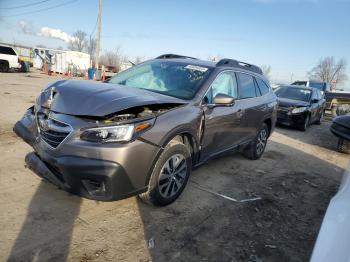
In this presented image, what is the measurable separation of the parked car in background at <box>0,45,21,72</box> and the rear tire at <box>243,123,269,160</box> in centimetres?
2228

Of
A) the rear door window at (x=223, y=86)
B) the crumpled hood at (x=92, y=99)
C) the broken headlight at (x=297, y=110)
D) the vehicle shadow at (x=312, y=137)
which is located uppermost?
the rear door window at (x=223, y=86)

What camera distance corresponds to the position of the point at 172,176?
11.9 ft

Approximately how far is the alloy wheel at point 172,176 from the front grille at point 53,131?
3.65 feet

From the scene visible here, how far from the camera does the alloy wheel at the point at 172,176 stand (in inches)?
137

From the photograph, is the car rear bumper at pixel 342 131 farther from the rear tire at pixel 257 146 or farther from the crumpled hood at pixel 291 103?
the crumpled hood at pixel 291 103

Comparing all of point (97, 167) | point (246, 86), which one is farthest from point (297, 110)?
point (97, 167)

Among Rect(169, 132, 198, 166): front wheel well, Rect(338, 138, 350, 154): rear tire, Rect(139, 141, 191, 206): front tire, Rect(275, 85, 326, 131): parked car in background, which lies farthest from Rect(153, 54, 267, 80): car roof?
Rect(275, 85, 326, 131): parked car in background

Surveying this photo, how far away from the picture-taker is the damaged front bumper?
2797mm

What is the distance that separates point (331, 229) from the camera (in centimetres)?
150

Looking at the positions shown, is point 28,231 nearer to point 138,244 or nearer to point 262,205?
point 138,244

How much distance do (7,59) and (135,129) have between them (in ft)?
77.8

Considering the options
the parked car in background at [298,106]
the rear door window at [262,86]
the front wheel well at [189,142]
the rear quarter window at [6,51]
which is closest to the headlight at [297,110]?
the parked car in background at [298,106]

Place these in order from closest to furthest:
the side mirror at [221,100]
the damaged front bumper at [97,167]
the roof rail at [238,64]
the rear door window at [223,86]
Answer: the damaged front bumper at [97,167]
the side mirror at [221,100]
the rear door window at [223,86]
the roof rail at [238,64]

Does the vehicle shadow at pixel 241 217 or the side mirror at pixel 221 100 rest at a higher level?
the side mirror at pixel 221 100
